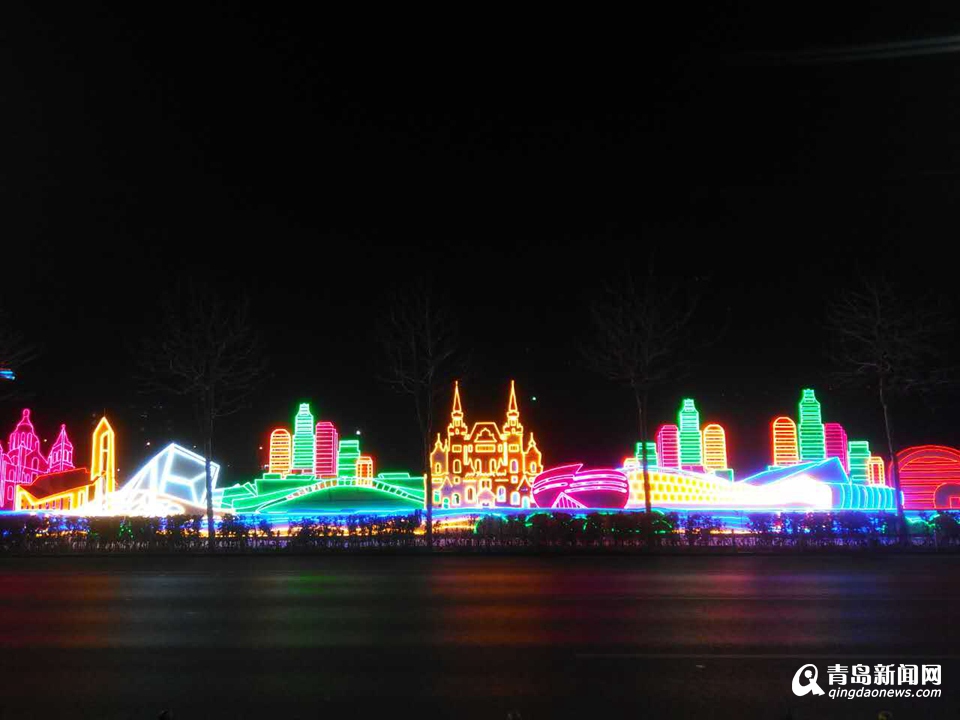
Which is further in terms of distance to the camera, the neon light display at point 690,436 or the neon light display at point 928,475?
the neon light display at point 690,436

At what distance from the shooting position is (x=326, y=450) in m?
36.2

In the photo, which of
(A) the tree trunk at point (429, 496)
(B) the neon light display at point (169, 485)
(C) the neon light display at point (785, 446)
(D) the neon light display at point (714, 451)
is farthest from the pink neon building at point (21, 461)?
(C) the neon light display at point (785, 446)

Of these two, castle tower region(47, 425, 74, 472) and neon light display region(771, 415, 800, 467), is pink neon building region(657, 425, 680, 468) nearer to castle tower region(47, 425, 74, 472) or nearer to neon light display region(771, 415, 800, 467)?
neon light display region(771, 415, 800, 467)

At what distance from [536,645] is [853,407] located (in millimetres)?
32829

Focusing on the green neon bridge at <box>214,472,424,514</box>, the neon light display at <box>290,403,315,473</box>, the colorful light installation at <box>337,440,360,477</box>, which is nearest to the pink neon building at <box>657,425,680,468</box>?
the green neon bridge at <box>214,472,424,514</box>

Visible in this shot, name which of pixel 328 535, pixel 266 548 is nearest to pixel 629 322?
pixel 328 535

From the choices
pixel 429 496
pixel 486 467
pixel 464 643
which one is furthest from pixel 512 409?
pixel 464 643

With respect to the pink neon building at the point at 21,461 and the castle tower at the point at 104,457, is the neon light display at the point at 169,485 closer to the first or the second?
the castle tower at the point at 104,457

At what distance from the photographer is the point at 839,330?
98.0 ft

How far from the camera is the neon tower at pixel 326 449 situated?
36062 mm

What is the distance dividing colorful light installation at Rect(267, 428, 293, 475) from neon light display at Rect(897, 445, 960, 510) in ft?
87.4

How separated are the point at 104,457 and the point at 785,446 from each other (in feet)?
97.5

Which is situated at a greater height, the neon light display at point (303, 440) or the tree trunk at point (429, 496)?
the neon light display at point (303, 440)

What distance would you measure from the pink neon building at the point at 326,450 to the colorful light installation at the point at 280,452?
4.26 ft
